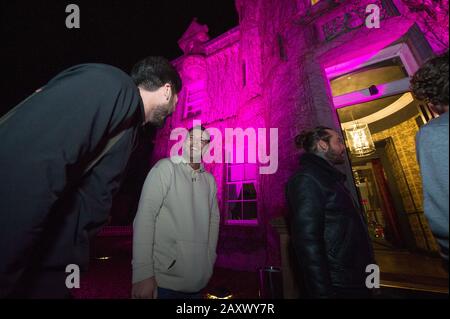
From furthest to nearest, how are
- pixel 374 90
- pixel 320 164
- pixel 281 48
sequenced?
1. pixel 281 48
2. pixel 374 90
3. pixel 320 164

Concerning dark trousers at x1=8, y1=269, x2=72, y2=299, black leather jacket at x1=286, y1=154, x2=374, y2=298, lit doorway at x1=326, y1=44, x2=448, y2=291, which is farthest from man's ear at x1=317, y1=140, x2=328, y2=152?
dark trousers at x1=8, y1=269, x2=72, y2=299

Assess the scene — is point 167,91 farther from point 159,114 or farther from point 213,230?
point 213,230

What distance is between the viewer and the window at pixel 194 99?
9.53m

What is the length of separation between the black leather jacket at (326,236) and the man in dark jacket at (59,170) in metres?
1.54

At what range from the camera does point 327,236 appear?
70.0 inches

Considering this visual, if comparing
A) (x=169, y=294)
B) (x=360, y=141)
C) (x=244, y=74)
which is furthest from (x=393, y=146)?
(x=169, y=294)

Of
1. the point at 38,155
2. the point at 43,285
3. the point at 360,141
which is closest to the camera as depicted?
the point at 38,155

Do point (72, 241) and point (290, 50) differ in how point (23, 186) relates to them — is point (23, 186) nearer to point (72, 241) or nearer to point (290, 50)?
point (72, 241)

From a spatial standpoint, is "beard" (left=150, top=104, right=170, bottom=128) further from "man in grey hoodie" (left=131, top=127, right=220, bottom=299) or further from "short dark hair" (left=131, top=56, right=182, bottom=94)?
"man in grey hoodie" (left=131, top=127, right=220, bottom=299)

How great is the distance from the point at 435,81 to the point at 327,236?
148 centimetres

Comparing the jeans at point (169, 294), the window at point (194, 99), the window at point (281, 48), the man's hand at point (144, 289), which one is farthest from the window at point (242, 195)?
the man's hand at point (144, 289)

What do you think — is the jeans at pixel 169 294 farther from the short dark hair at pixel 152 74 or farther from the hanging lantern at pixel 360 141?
the hanging lantern at pixel 360 141

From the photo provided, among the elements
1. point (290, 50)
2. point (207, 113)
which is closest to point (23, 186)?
point (290, 50)
